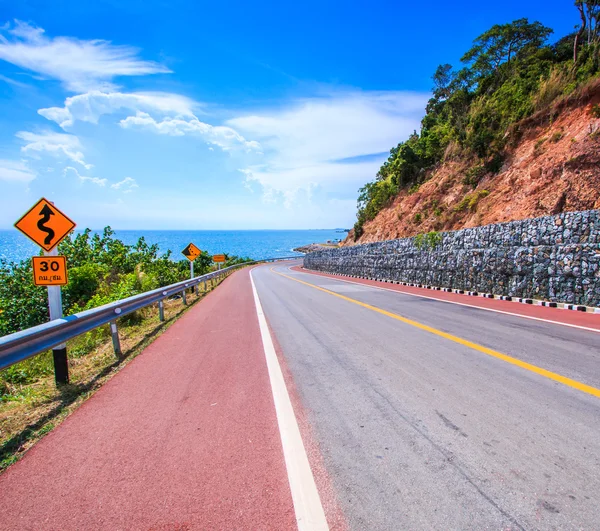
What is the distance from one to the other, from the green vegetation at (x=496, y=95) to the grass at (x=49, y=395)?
949 inches

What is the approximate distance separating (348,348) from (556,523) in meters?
4.21

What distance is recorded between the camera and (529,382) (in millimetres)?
4387

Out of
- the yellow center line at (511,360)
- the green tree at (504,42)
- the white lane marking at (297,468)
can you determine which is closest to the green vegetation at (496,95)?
the green tree at (504,42)

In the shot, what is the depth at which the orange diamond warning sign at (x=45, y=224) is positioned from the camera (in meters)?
5.33

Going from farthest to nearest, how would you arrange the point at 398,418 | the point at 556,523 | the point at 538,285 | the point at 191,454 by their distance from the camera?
the point at 538,285, the point at 398,418, the point at 191,454, the point at 556,523

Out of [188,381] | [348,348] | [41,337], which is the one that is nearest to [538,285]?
[348,348]

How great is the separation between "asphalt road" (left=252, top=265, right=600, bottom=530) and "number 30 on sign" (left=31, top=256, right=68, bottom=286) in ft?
11.7

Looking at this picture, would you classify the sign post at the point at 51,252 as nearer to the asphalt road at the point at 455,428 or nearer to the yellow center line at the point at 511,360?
the asphalt road at the point at 455,428

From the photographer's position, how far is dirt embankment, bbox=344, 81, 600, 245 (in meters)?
16.5

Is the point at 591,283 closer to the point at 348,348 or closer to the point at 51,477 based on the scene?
the point at 348,348

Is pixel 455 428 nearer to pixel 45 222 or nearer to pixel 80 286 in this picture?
pixel 45 222

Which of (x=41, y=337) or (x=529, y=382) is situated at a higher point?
(x=41, y=337)

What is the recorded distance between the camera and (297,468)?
2840 millimetres

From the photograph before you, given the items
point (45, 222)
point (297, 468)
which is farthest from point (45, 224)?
point (297, 468)
